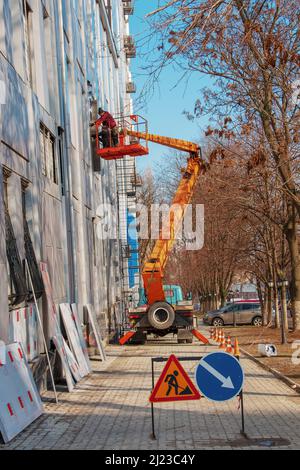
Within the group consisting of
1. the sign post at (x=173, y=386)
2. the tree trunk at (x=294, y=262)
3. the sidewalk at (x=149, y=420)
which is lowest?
the sidewalk at (x=149, y=420)

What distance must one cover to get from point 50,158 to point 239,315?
98.6 ft

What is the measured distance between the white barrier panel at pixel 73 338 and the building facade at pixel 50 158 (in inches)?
14.5

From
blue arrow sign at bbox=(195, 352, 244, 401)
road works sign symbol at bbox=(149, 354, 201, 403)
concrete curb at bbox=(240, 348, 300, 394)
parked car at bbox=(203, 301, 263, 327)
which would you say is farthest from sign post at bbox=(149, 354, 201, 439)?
parked car at bbox=(203, 301, 263, 327)

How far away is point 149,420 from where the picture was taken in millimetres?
11211

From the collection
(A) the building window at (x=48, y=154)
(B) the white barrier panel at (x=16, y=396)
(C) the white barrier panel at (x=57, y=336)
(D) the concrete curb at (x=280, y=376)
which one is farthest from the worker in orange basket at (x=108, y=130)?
(B) the white barrier panel at (x=16, y=396)

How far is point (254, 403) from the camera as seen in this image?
12617mm

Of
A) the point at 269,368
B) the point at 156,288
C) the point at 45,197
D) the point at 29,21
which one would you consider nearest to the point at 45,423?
the point at 45,197

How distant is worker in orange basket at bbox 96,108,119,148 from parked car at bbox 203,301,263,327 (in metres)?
19.7

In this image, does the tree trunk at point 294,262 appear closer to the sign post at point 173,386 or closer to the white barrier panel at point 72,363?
the white barrier panel at point 72,363

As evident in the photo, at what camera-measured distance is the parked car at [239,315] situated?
46750 millimetres

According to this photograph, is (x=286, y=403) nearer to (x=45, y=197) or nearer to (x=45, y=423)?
(x=45, y=423)

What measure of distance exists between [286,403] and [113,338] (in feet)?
67.4

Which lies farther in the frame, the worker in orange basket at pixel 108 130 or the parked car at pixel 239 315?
the parked car at pixel 239 315

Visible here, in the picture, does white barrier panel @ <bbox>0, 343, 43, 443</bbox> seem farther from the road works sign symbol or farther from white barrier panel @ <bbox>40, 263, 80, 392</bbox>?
white barrier panel @ <bbox>40, 263, 80, 392</bbox>
